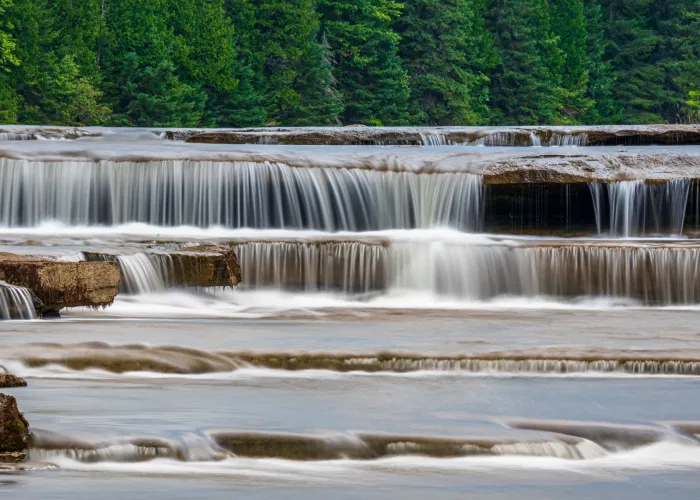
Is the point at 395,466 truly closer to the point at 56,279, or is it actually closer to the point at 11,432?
the point at 11,432

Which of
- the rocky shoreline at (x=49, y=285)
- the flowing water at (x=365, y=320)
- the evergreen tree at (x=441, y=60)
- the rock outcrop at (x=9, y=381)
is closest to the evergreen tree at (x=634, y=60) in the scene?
the evergreen tree at (x=441, y=60)

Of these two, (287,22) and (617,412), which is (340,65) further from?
(617,412)

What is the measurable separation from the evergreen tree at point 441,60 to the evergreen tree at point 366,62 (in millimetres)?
2555

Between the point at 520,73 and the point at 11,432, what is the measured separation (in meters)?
65.6

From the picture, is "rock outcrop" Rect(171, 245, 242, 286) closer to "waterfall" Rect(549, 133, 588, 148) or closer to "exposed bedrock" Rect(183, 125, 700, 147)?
"exposed bedrock" Rect(183, 125, 700, 147)

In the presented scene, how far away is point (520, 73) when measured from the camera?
72.3 meters

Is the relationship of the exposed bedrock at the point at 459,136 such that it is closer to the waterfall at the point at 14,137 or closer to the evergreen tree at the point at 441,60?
the waterfall at the point at 14,137

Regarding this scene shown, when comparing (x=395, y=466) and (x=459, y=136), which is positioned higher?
(x=459, y=136)

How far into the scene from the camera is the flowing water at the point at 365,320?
816cm

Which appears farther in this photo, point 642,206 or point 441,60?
point 441,60

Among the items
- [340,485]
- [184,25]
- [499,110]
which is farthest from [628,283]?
[499,110]

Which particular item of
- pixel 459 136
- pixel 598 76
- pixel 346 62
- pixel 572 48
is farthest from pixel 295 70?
pixel 459 136

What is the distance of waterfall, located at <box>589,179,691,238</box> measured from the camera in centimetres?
2042

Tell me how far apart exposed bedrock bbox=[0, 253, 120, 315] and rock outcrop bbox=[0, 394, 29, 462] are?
201 inches
